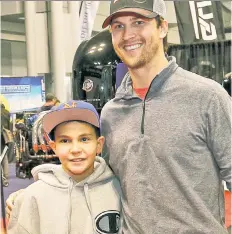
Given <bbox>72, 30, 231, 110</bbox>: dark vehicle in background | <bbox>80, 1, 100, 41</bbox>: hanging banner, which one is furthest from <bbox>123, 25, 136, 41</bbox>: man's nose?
<bbox>80, 1, 100, 41</bbox>: hanging banner

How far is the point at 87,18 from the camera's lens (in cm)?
659

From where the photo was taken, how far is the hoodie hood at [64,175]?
5.63 feet

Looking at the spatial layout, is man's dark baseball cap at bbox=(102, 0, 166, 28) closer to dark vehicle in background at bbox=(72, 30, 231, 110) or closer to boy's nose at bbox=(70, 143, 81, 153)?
boy's nose at bbox=(70, 143, 81, 153)

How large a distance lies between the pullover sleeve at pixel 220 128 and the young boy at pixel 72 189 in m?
0.43

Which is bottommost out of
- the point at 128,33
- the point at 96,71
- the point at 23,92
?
the point at 23,92

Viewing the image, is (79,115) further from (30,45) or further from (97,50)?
(30,45)

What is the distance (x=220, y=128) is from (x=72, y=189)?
0.60 meters

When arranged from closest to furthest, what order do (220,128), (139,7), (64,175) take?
(220,128)
(139,7)
(64,175)

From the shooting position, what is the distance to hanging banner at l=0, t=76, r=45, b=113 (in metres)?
9.07

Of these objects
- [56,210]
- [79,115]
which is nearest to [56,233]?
[56,210]

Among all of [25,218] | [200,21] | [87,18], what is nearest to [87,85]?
[25,218]

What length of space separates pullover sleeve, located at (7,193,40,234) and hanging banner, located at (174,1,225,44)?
679cm

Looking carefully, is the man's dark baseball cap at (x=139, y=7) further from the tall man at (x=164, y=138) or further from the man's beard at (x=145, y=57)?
the man's beard at (x=145, y=57)

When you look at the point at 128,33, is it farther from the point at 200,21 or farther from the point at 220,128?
the point at 200,21
